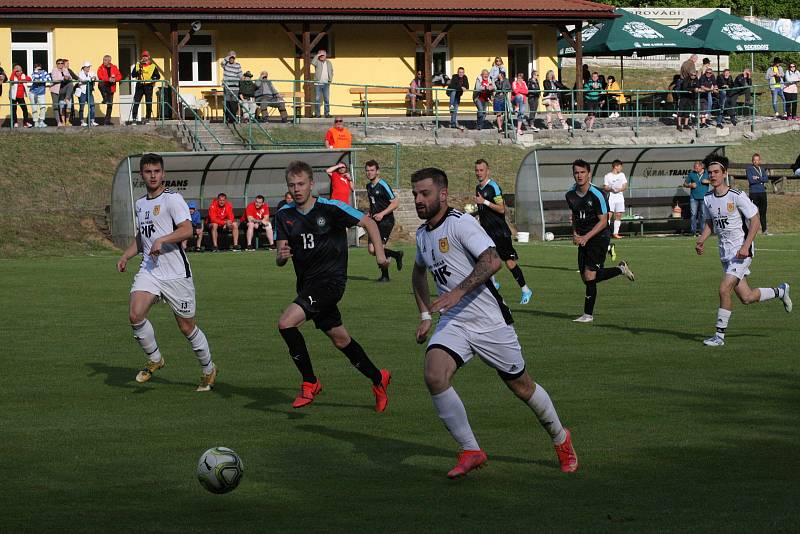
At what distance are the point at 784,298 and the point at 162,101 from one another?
28254 millimetres

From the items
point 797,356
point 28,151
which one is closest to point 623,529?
point 797,356

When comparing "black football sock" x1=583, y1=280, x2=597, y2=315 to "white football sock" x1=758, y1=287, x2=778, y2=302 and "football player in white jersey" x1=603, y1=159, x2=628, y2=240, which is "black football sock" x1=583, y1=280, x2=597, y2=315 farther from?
"football player in white jersey" x1=603, y1=159, x2=628, y2=240

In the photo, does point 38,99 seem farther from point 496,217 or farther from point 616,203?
point 496,217

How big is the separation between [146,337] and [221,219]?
65.2 ft

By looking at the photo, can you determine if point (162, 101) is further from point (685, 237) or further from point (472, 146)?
point (685, 237)

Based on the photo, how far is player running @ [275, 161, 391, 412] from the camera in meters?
10.9

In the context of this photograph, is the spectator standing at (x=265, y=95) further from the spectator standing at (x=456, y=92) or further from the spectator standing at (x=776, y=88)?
the spectator standing at (x=776, y=88)

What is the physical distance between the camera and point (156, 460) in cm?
892

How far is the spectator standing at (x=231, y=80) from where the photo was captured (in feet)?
135

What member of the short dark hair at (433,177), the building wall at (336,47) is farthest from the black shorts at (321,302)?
the building wall at (336,47)

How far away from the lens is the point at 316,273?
435 inches

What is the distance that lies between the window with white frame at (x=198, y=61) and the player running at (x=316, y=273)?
36760 millimetres

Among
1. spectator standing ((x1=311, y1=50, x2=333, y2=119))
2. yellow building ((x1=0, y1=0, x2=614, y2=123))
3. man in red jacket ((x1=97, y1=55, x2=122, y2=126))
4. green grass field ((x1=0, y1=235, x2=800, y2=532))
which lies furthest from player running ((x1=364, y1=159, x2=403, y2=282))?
yellow building ((x1=0, y1=0, x2=614, y2=123))

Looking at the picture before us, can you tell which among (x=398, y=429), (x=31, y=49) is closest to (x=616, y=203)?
(x=31, y=49)
